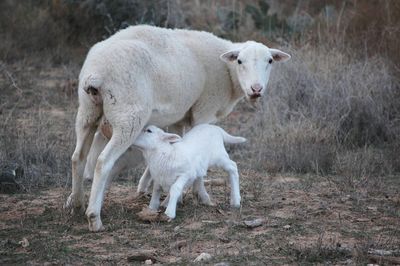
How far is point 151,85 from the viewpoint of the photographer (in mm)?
6898

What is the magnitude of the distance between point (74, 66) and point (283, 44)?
11.7ft

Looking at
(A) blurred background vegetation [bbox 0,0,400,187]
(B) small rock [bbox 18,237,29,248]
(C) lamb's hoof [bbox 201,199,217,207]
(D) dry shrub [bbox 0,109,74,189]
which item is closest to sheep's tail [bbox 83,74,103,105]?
(B) small rock [bbox 18,237,29,248]

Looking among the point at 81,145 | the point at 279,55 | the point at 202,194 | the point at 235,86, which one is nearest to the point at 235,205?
the point at 202,194

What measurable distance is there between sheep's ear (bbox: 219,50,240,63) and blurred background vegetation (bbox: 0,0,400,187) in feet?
6.14

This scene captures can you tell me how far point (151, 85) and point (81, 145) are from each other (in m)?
0.81

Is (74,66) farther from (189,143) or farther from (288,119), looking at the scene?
(189,143)

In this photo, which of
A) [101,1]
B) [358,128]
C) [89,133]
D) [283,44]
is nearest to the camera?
[89,133]

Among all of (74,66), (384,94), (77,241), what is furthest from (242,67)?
(74,66)

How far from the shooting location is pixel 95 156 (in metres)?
7.35

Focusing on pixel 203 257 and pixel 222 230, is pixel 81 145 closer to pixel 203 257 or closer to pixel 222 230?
pixel 222 230

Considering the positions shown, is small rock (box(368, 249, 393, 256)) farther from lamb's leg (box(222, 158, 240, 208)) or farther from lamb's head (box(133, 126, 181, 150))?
lamb's head (box(133, 126, 181, 150))

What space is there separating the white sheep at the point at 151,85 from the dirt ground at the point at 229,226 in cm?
36

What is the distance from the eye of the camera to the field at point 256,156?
20.3ft

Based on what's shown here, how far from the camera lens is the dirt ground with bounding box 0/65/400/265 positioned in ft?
19.4
